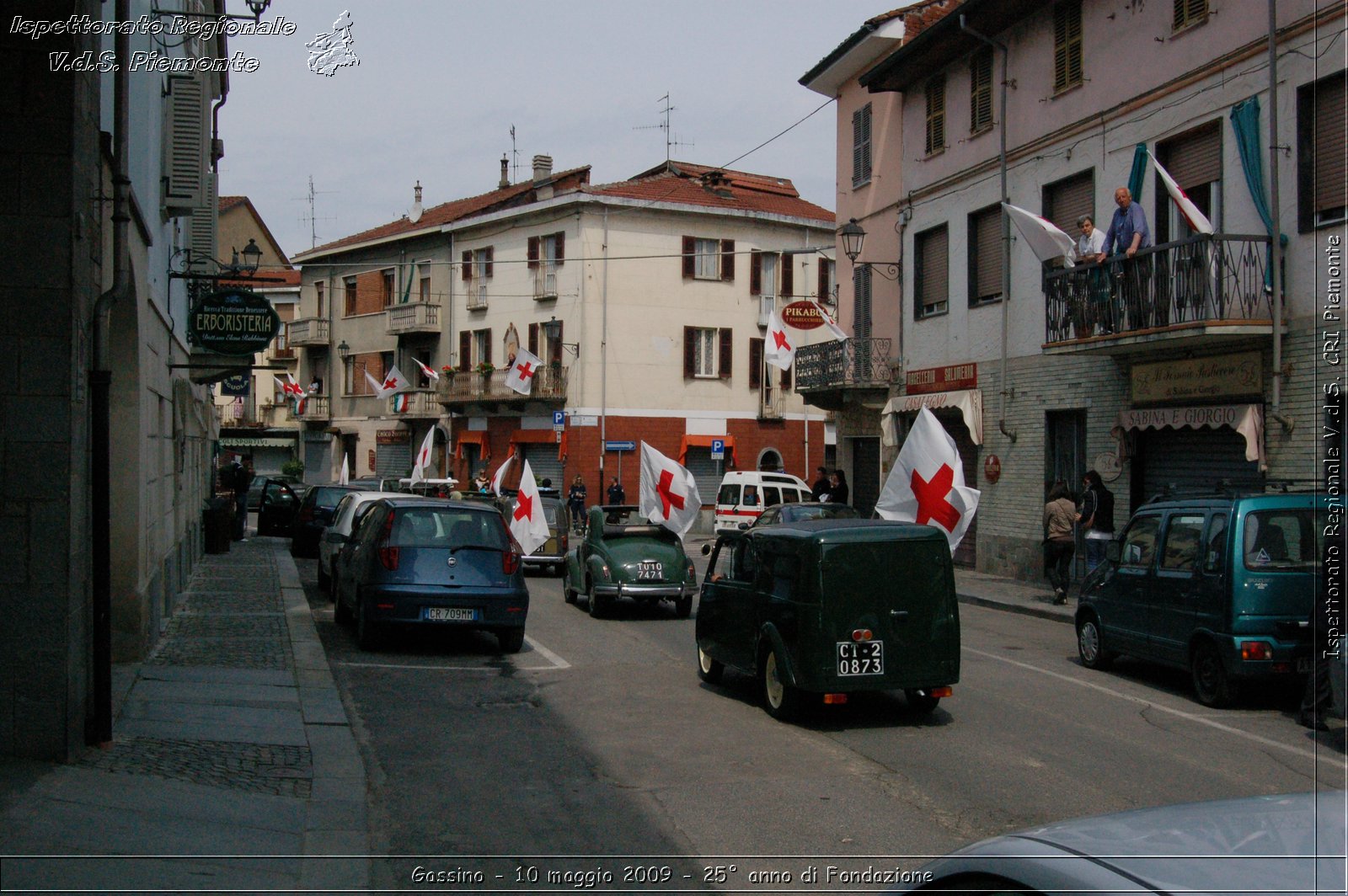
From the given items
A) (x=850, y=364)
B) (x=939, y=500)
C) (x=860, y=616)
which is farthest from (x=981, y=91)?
(x=860, y=616)

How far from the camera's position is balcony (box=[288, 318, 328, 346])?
58.2 m

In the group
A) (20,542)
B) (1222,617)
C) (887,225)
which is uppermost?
(887,225)

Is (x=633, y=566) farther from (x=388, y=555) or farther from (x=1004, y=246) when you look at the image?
(x=1004, y=246)

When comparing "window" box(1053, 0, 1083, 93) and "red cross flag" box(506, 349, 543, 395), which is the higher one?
"window" box(1053, 0, 1083, 93)

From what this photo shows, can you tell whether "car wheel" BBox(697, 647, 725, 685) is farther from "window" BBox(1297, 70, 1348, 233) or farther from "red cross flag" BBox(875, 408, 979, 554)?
"window" BBox(1297, 70, 1348, 233)

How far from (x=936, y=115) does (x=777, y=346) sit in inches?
287

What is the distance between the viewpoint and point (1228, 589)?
10.5m

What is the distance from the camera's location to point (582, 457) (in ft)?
141

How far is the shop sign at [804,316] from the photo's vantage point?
27.8 meters

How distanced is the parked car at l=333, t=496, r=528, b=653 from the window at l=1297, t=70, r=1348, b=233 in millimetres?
10511

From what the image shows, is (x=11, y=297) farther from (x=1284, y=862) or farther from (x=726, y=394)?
(x=726, y=394)

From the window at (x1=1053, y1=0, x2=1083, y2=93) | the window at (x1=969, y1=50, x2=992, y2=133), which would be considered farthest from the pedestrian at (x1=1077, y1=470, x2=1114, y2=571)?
the window at (x1=969, y1=50, x2=992, y2=133)

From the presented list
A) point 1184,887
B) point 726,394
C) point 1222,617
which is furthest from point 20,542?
point 726,394

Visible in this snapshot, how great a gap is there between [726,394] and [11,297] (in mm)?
38247
